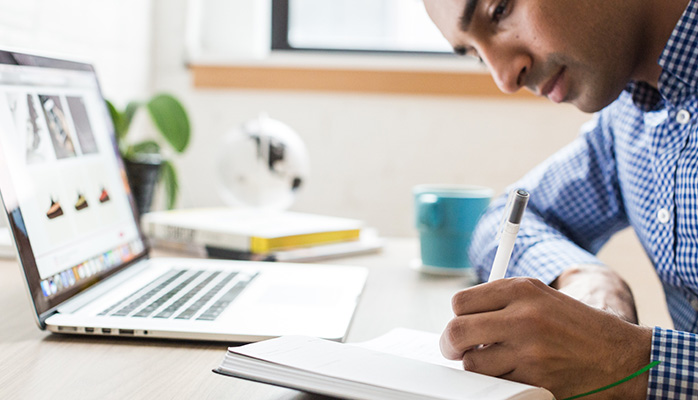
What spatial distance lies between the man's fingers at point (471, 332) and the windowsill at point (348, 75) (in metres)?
1.28

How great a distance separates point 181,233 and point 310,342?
63 centimetres

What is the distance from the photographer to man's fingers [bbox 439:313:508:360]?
1.64 ft

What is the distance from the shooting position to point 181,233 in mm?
1093

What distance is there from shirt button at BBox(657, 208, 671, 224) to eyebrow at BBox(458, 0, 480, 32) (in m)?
0.35

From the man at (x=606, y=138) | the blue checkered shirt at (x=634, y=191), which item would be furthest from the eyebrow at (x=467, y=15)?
the blue checkered shirt at (x=634, y=191)

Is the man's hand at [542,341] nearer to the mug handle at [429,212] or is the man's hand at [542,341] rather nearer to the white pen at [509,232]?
the white pen at [509,232]

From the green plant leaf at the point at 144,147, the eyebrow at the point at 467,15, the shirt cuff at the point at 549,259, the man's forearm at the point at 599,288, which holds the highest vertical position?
the eyebrow at the point at 467,15

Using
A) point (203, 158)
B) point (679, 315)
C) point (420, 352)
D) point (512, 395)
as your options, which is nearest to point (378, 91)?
point (203, 158)

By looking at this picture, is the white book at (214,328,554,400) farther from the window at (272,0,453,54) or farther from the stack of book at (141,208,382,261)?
the window at (272,0,453,54)

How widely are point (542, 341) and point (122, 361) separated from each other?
34 cm

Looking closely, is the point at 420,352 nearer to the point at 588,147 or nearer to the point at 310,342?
the point at 310,342

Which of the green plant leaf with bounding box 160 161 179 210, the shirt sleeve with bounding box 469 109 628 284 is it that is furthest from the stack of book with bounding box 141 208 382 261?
the shirt sleeve with bounding box 469 109 628 284

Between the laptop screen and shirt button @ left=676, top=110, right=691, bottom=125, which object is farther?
shirt button @ left=676, top=110, right=691, bottom=125

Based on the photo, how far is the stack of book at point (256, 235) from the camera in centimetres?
103
